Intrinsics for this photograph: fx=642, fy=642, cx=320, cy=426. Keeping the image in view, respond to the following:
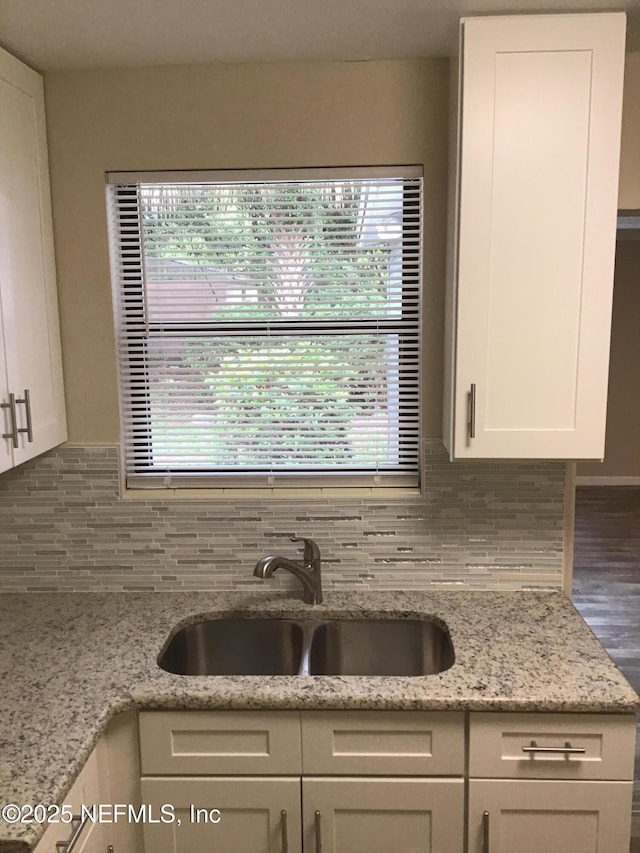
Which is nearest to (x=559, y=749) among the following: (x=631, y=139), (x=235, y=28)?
(x=631, y=139)

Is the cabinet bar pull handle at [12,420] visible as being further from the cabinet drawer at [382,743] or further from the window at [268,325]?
the cabinet drawer at [382,743]

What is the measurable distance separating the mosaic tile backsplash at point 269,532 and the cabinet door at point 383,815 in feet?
2.12

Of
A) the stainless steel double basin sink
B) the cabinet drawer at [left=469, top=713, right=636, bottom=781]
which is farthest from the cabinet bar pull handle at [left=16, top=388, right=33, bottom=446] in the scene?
the cabinet drawer at [left=469, top=713, right=636, bottom=781]

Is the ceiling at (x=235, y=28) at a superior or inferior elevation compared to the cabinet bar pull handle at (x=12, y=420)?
superior

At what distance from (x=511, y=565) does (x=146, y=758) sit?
1200 millimetres

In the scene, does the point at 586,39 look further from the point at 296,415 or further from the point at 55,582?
the point at 55,582

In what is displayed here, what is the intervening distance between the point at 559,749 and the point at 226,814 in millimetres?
801

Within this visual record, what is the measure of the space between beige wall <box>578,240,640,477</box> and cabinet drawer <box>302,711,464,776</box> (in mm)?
5415

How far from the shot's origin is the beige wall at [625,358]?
617 cm

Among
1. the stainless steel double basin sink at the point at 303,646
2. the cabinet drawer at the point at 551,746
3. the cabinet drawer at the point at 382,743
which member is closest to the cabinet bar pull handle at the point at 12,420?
the stainless steel double basin sink at the point at 303,646

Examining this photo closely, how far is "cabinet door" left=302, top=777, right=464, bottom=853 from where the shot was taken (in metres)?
1.52

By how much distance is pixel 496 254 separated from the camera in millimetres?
1620

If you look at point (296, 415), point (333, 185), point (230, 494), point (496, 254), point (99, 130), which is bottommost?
point (230, 494)

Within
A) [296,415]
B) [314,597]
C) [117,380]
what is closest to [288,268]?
[296,415]
